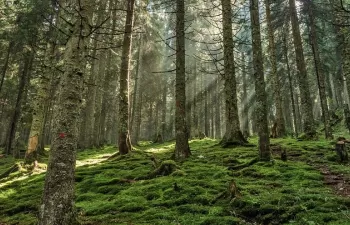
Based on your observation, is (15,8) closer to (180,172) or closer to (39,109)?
(39,109)

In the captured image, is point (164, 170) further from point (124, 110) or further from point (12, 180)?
point (12, 180)

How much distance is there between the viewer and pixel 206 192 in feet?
22.9

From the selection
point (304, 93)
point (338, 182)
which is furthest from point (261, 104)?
point (304, 93)

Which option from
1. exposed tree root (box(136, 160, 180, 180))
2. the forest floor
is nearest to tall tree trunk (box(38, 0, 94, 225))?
the forest floor

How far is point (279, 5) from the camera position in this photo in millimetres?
20562

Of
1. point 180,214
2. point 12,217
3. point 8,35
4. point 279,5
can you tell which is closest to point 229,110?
point 180,214

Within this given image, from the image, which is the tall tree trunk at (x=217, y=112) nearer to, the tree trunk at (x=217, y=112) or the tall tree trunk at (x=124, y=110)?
the tree trunk at (x=217, y=112)

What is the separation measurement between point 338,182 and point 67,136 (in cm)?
640

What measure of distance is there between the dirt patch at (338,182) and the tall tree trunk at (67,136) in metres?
5.57

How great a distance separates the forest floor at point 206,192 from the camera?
18.5ft

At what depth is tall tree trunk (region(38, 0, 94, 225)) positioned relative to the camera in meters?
4.25

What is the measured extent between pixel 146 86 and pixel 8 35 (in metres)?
14.2

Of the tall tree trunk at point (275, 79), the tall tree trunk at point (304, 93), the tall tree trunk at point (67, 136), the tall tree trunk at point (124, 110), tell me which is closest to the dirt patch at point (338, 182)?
the tall tree trunk at point (67, 136)

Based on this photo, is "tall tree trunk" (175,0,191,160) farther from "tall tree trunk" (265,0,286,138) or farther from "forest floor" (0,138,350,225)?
"tall tree trunk" (265,0,286,138)
